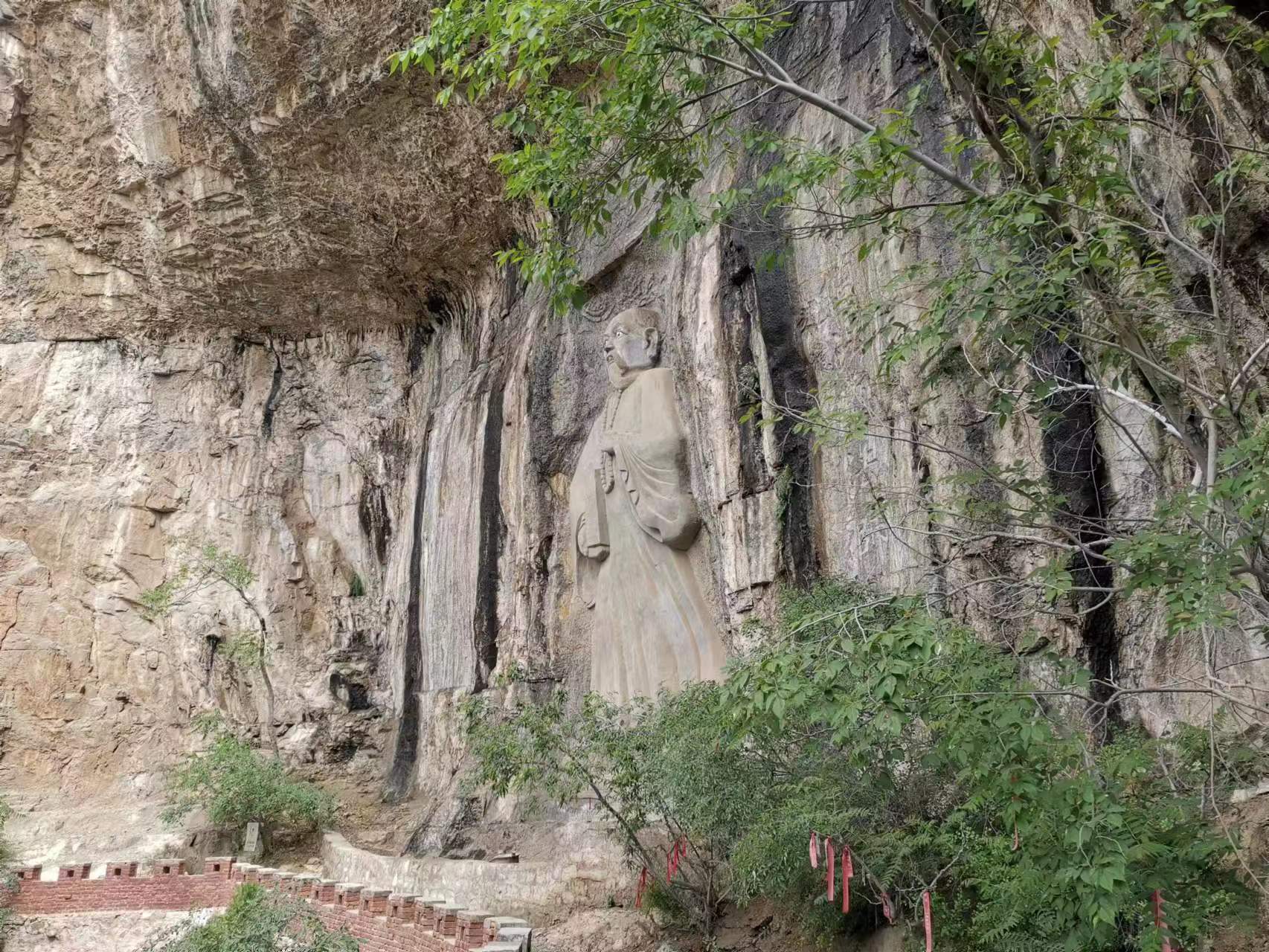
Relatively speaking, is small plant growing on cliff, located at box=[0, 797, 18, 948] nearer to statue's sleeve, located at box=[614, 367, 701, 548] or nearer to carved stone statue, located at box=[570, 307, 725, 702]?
carved stone statue, located at box=[570, 307, 725, 702]

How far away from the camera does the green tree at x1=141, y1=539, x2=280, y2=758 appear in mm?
15453

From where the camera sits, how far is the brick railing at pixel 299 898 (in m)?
7.54

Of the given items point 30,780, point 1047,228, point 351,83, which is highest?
point 351,83

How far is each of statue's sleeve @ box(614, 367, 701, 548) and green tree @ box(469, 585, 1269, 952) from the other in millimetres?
2561

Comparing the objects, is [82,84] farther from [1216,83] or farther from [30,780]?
[1216,83]

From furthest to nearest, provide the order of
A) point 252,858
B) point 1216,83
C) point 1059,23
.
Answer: point 252,858 < point 1059,23 < point 1216,83

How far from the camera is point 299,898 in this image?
8.01m

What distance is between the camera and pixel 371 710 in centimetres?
1554

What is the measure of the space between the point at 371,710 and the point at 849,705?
39.2 feet

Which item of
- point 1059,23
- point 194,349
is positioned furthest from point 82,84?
point 1059,23

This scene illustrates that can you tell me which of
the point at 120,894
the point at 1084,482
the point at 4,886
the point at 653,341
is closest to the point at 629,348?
the point at 653,341

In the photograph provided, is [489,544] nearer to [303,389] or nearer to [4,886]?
[303,389]

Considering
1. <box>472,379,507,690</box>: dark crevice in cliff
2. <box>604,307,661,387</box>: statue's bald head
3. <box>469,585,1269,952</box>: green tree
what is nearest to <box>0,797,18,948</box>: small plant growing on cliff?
<box>472,379,507,690</box>: dark crevice in cliff

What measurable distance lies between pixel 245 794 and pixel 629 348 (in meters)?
6.61
